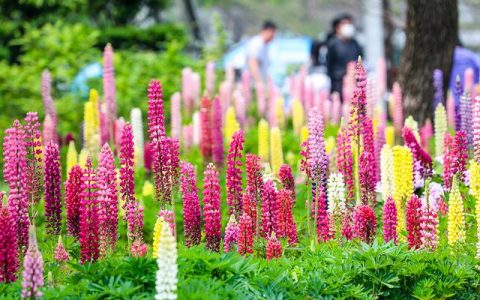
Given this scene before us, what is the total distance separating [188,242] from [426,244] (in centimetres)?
148

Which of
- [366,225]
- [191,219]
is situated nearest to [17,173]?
[191,219]

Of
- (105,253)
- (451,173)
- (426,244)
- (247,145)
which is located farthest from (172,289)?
(247,145)

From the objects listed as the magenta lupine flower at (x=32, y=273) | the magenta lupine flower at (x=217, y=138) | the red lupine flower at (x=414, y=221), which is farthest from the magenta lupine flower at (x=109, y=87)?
the magenta lupine flower at (x=32, y=273)

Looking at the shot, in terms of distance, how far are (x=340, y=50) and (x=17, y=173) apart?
11931 millimetres

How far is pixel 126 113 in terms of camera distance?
14.4 meters

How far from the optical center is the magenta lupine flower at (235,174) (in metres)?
6.43

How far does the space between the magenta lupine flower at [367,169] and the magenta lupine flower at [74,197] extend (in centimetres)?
188

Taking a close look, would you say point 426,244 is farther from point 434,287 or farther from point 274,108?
point 274,108

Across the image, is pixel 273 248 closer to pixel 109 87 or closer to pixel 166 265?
pixel 166 265

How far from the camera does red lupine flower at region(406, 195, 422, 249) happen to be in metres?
6.36

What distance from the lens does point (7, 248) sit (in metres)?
5.38

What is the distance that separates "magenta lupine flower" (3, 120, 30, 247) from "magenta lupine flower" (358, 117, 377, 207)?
2.22m

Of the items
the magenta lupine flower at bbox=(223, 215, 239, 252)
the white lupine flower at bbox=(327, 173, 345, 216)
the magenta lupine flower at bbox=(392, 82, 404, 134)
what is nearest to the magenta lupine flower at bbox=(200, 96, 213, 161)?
the magenta lupine flower at bbox=(392, 82, 404, 134)

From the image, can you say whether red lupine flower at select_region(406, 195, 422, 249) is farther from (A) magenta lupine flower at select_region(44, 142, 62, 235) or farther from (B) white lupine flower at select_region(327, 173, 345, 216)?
(A) magenta lupine flower at select_region(44, 142, 62, 235)
